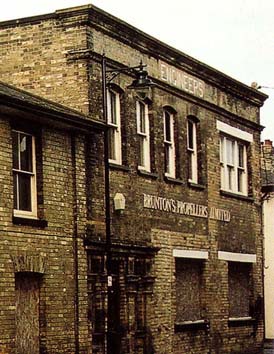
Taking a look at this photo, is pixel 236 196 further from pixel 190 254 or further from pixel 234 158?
pixel 190 254

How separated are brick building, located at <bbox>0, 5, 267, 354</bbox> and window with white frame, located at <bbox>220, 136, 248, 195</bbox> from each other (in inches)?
1.8

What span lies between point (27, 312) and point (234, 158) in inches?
524

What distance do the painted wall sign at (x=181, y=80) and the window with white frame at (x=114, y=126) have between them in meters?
2.73

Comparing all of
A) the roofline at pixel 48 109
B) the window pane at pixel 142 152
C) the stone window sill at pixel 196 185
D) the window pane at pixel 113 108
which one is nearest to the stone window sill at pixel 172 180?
the stone window sill at pixel 196 185

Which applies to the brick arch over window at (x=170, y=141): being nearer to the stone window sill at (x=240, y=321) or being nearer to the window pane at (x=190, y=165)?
the window pane at (x=190, y=165)

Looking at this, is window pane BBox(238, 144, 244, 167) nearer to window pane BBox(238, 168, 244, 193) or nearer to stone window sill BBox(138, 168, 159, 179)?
window pane BBox(238, 168, 244, 193)

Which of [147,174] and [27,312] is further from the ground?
[147,174]

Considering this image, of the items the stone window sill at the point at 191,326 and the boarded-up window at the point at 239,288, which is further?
the boarded-up window at the point at 239,288

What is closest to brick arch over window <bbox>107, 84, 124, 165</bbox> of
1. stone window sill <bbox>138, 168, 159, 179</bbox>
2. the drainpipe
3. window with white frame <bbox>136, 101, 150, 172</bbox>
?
stone window sill <bbox>138, 168, 159, 179</bbox>

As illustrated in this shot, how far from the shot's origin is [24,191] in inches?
819

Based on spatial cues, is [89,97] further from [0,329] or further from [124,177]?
[0,329]

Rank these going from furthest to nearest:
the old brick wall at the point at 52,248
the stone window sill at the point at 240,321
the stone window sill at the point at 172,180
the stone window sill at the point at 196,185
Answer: the stone window sill at the point at 240,321 → the stone window sill at the point at 196,185 → the stone window sill at the point at 172,180 → the old brick wall at the point at 52,248

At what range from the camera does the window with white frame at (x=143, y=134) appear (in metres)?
26.1

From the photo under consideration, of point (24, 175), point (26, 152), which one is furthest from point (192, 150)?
point (24, 175)
